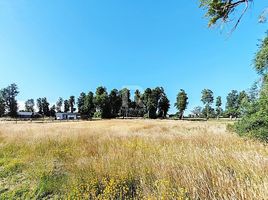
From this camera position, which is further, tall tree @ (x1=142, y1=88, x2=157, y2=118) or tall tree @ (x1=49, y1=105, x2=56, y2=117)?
tall tree @ (x1=49, y1=105, x2=56, y2=117)

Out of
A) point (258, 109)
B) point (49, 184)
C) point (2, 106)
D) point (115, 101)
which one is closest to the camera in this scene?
point (49, 184)

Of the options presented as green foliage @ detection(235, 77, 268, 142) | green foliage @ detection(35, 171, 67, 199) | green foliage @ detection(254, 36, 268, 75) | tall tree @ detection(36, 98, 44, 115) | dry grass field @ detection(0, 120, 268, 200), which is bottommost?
green foliage @ detection(35, 171, 67, 199)

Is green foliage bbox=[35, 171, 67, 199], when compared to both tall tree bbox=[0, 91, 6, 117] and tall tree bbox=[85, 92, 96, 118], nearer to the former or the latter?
tall tree bbox=[85, 92, 96, 118]

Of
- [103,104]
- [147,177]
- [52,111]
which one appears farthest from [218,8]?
[52,111]

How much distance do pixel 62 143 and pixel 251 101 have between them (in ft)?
30.2

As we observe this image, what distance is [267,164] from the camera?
3092 millimetres

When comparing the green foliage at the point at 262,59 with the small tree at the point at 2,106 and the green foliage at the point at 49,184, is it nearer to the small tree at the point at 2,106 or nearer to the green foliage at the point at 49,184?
the green foliage at the point at 49,184

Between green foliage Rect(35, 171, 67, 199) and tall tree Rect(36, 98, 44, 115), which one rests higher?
tall tree Rect(36, 98, 44, 115)

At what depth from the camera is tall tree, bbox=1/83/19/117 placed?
3558 inches

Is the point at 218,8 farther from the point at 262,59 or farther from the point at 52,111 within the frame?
the point at 52,111

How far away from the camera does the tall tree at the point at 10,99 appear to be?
297 feet

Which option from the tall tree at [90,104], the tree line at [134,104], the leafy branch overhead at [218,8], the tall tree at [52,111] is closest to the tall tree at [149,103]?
the tree line at [134,104]

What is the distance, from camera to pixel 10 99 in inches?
3600

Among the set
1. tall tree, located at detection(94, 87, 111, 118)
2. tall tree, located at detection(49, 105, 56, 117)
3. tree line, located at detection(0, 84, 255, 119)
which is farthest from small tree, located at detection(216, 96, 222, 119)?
tall tree, located at detection(49, 105, 56, 117)
